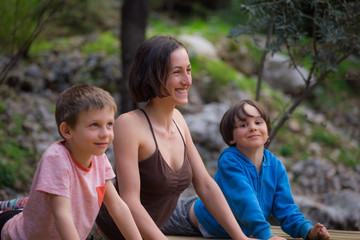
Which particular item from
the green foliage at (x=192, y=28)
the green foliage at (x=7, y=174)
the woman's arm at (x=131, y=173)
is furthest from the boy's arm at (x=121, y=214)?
the green foliage at (x=192, y=28)

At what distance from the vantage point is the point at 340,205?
15.5ft

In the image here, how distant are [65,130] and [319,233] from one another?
150 cm

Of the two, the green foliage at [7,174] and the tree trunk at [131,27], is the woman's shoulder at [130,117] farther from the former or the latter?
the green foliage at [7,174]

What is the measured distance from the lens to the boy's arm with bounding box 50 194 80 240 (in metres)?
1.78

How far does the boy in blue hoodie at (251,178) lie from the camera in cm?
257

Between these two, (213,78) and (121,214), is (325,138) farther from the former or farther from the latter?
(121,214)

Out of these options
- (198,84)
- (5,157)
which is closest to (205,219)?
(5,157)

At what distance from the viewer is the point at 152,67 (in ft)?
7.61

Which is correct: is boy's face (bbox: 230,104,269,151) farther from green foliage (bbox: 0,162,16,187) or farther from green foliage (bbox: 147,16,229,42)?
green foliage (bbox: 147,16,229,42)

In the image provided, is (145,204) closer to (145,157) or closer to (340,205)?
(145,157)

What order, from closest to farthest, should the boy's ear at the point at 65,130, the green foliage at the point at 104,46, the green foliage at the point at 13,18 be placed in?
the boy's ear at the point at 65,130
the green foliage at the point at 13,18
the green foliage at the point at 104,46

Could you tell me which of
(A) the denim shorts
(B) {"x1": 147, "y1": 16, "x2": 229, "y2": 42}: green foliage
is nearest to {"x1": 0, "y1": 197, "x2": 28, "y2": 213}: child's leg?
(A) the denim shorts

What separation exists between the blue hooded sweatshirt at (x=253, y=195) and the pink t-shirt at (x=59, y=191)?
0.85 metres

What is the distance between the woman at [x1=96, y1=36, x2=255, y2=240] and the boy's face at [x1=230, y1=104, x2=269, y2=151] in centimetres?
33
